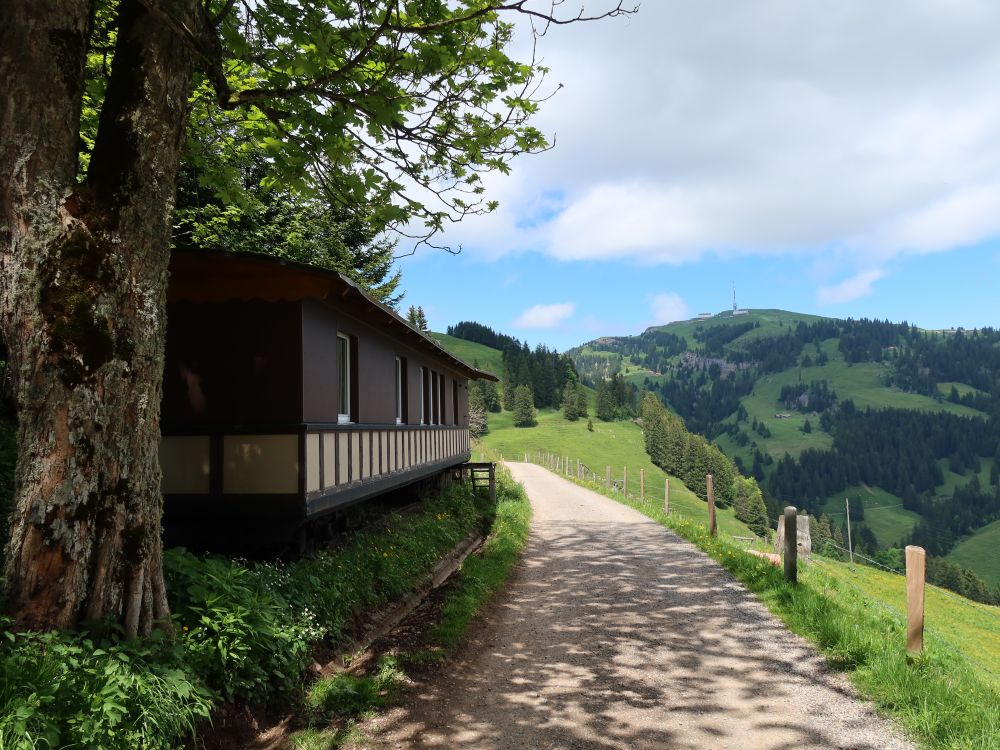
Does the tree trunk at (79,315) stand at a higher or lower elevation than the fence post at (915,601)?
higher

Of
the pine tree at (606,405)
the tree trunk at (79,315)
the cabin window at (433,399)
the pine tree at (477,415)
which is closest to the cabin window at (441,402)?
the cabin window at (433,399)

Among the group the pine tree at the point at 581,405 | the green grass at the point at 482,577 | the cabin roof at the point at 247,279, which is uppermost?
the cabin roof at the point at 247,279

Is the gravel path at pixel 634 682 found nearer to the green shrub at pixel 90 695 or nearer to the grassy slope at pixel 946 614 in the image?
the green shrub at pixel 90 695

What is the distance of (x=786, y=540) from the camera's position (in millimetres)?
9742

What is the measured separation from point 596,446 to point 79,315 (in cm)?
11513

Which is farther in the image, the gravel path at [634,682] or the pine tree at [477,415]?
the pine tree at [477,415]

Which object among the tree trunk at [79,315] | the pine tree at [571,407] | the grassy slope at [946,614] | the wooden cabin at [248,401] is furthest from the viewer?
the pine tree at [571,407]

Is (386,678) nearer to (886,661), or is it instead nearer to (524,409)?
(886,661)

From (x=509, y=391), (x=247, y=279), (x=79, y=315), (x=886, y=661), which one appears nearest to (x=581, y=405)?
(x=509, y=391)

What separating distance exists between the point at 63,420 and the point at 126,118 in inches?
88.0

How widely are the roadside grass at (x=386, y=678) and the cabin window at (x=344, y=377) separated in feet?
10.3

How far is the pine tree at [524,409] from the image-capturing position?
12750 cm

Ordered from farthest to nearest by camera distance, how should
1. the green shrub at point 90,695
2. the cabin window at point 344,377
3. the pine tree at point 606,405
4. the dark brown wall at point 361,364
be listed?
1. the pine tree at point 606,405
2. the cabin window at point 344,377
3. the dark brown wall at point 361,364
4. the green shrub at point 90,695

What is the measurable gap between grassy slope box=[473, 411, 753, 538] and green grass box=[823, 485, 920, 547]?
67654 mm
